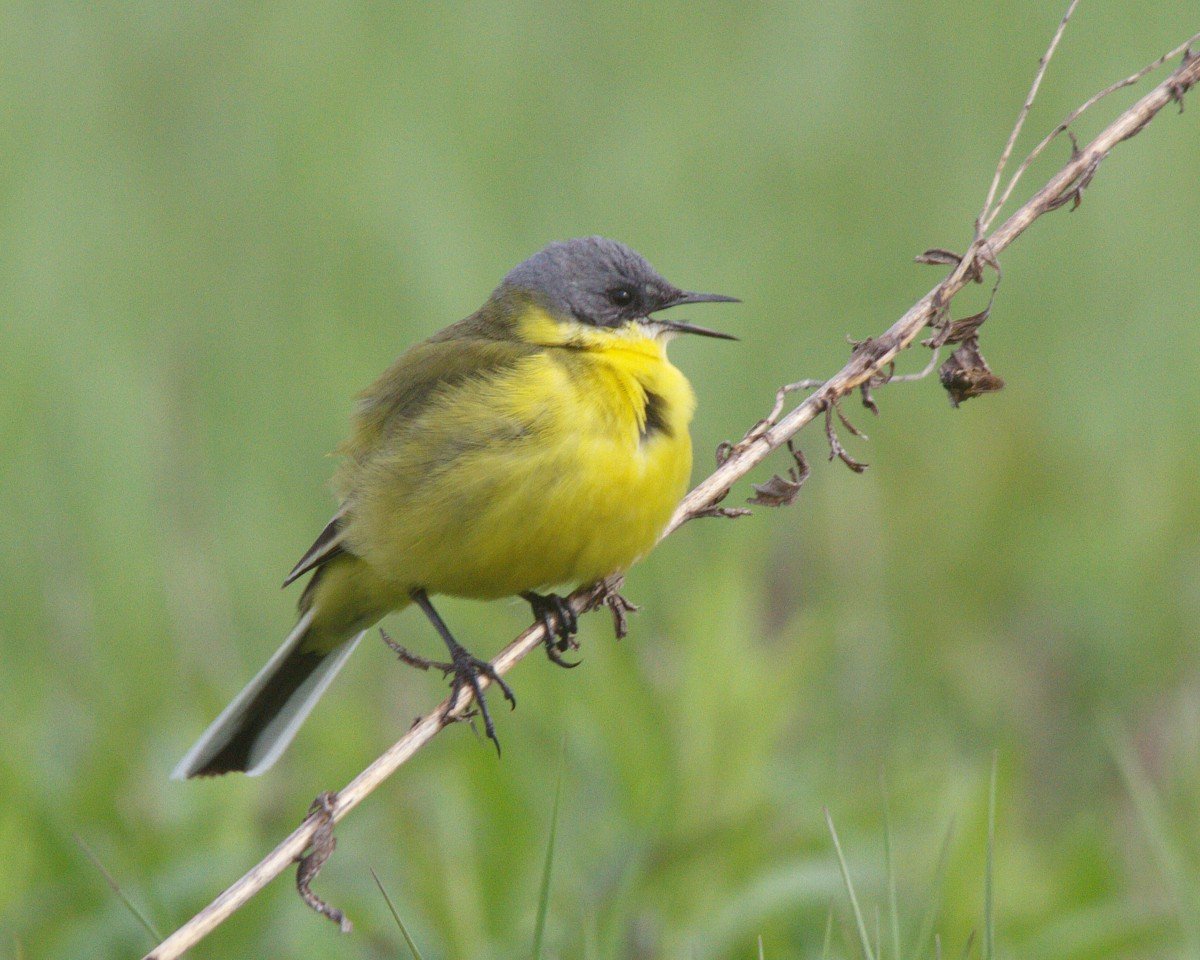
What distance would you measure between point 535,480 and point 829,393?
86cm

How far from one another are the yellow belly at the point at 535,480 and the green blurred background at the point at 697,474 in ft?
1.77

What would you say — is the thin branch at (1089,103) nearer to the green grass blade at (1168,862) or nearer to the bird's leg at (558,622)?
the green grass blade at (1168,862)

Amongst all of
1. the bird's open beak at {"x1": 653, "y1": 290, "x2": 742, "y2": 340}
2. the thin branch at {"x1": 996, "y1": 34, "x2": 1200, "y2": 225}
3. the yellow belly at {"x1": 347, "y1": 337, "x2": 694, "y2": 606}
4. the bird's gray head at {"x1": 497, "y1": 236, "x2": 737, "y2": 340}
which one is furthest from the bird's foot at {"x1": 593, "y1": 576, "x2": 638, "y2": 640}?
the thin branch at {"x1": 996, "y1": 34, "x2": 1200, "y2": 225}

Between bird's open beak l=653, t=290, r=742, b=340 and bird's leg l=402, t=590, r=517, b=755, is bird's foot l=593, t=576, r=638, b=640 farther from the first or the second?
bird's open beak l=653, t=290, r=742, b=340

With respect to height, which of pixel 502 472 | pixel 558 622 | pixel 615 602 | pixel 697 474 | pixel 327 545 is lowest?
pixel 697 474

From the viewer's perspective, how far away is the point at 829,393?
4.04 m

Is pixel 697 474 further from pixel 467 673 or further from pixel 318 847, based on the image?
pixel 318 847

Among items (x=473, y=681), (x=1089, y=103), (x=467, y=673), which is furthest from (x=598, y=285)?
(x=1089, y=103)

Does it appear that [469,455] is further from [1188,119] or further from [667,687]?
[1188,119]

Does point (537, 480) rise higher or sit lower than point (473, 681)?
higher

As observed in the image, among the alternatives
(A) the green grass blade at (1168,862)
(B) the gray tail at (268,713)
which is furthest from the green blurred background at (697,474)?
(B) the gray tail at (268,713)

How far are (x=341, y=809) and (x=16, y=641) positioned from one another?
3744 mm

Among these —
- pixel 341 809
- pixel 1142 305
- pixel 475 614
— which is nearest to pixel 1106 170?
pixel 1142 305

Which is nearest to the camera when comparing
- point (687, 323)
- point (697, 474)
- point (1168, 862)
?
point (1168, 862)
